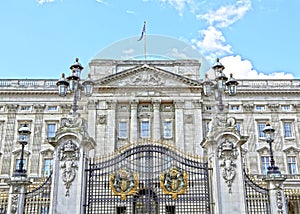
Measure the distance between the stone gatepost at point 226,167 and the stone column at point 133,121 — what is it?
2505 centimetres

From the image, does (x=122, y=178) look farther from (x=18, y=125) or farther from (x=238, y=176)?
(x=18, y=125)

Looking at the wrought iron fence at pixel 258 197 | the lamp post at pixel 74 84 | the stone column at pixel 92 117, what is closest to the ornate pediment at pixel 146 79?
the stone column at pixel 92 117

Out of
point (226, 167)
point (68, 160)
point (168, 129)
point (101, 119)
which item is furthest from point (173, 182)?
point (101, 119)

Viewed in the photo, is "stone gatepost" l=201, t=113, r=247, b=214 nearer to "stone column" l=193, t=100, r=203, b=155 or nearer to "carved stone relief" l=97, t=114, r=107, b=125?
"stone column" l=193, t=100, r=203, b=155

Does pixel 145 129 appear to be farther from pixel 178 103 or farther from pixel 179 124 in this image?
pixel 178 103

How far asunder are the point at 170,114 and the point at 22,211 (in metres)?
28.7

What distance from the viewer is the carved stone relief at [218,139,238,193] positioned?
1472 centimetres

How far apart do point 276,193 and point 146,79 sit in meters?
29.3

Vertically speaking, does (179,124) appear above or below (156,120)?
below

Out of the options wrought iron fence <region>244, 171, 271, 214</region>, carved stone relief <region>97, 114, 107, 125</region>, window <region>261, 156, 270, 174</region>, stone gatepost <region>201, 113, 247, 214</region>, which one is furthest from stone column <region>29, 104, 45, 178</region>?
wrought iron fence <region>244, 171, 271, 214</region>

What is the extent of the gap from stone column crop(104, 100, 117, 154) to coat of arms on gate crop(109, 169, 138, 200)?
23.9 m

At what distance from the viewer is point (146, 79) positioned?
140ft

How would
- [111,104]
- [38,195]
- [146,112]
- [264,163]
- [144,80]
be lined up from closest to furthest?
[38,195], [264,163], [111,104], [146,112], [144,80]

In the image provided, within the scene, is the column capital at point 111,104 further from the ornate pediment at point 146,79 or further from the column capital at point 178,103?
the column capital at point 178,103
